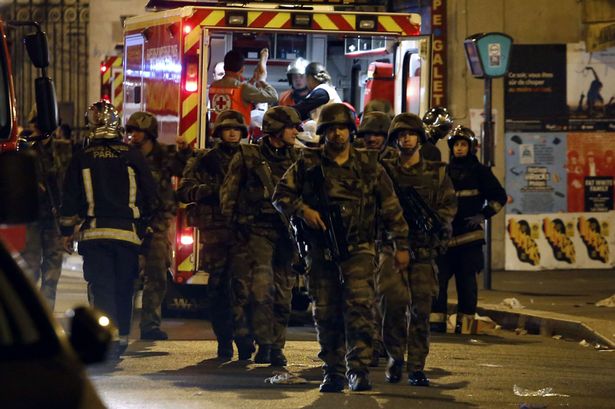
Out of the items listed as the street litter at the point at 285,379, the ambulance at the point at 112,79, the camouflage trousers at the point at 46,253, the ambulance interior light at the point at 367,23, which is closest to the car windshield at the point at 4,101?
the street litter at the point at 285,379

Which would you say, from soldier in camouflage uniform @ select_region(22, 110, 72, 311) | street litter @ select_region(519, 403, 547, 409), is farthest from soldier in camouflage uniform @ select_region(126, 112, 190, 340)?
street litter @ select_region(519, 403, 547, 409)

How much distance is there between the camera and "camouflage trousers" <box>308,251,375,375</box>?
969 centimetres

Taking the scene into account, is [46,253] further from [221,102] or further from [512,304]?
[512,304]

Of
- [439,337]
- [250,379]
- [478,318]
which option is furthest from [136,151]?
[478,318]

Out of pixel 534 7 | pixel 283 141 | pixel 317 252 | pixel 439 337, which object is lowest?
pixel 439 337

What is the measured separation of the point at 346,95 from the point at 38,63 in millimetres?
5938

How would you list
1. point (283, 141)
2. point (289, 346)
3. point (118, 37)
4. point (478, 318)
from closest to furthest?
point (283, 141) → point (289, 346) → point (478, 318) → point (118, 37)

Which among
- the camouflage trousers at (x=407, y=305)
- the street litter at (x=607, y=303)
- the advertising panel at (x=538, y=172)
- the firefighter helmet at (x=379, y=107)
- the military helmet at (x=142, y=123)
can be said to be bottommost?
the street litter at (x=607, y=303)

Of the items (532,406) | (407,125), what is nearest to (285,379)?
(532,406)

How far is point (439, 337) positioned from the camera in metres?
13.4

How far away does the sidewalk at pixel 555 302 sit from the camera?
1377 cm

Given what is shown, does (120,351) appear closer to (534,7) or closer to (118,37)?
(534,7)

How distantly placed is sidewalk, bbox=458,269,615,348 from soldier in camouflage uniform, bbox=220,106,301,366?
3244 millimetres

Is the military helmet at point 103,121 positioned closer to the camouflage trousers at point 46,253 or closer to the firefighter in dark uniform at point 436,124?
the camouflage trousers at point 46,253
